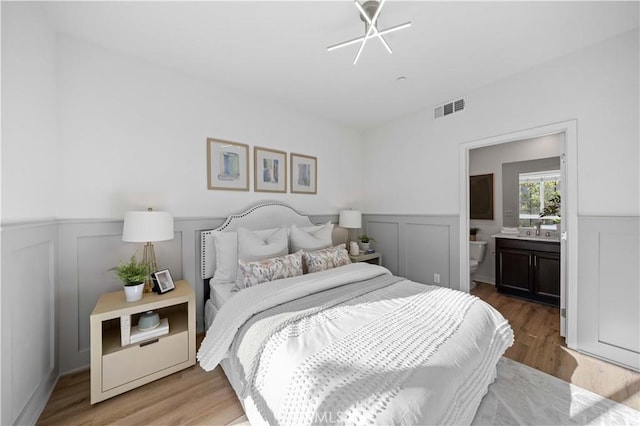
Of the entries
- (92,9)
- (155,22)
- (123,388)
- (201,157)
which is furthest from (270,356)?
(92,9)

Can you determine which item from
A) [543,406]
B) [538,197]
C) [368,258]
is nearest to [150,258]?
[368,258]

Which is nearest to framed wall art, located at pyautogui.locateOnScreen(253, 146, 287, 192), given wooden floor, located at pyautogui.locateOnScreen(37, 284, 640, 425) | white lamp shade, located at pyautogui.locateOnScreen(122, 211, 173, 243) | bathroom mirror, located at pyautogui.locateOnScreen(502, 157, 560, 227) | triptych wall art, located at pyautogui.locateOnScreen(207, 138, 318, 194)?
Result: triptych wall art, located at pyautogui.locateOnScreen(207, 138, 318, 194)

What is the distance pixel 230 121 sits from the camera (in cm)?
276

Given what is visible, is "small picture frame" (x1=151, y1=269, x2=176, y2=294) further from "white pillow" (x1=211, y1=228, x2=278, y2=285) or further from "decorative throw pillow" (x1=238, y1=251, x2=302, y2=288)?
"decorative throw pillow" (x1=238, y1=251, x2=302, y2=288)

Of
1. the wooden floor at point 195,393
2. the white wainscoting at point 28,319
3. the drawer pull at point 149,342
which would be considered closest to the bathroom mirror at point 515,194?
the wooden floor at point 195,393

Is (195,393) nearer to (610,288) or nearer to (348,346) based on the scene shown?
(348,346)

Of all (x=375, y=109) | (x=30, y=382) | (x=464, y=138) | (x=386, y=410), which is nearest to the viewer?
(x=386, y=410)

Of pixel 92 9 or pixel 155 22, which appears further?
pixel 155 22

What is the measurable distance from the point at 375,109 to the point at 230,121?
6.27 ft

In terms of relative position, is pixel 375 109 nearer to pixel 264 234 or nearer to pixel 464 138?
pixel 464 138

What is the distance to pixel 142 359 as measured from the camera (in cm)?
178

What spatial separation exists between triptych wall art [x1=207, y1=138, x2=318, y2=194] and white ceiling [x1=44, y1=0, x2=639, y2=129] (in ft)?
2.31

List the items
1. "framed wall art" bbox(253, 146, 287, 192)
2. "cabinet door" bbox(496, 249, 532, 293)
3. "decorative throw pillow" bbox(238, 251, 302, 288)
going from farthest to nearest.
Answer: "cabinet door" bbox(496, 249, 532, 293), "framed wall art" bbox(253, 146, 287, 192), "decorative throw pillow" bbox(238, 251, 302, 288)

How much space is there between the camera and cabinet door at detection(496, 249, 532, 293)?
3410 mm
